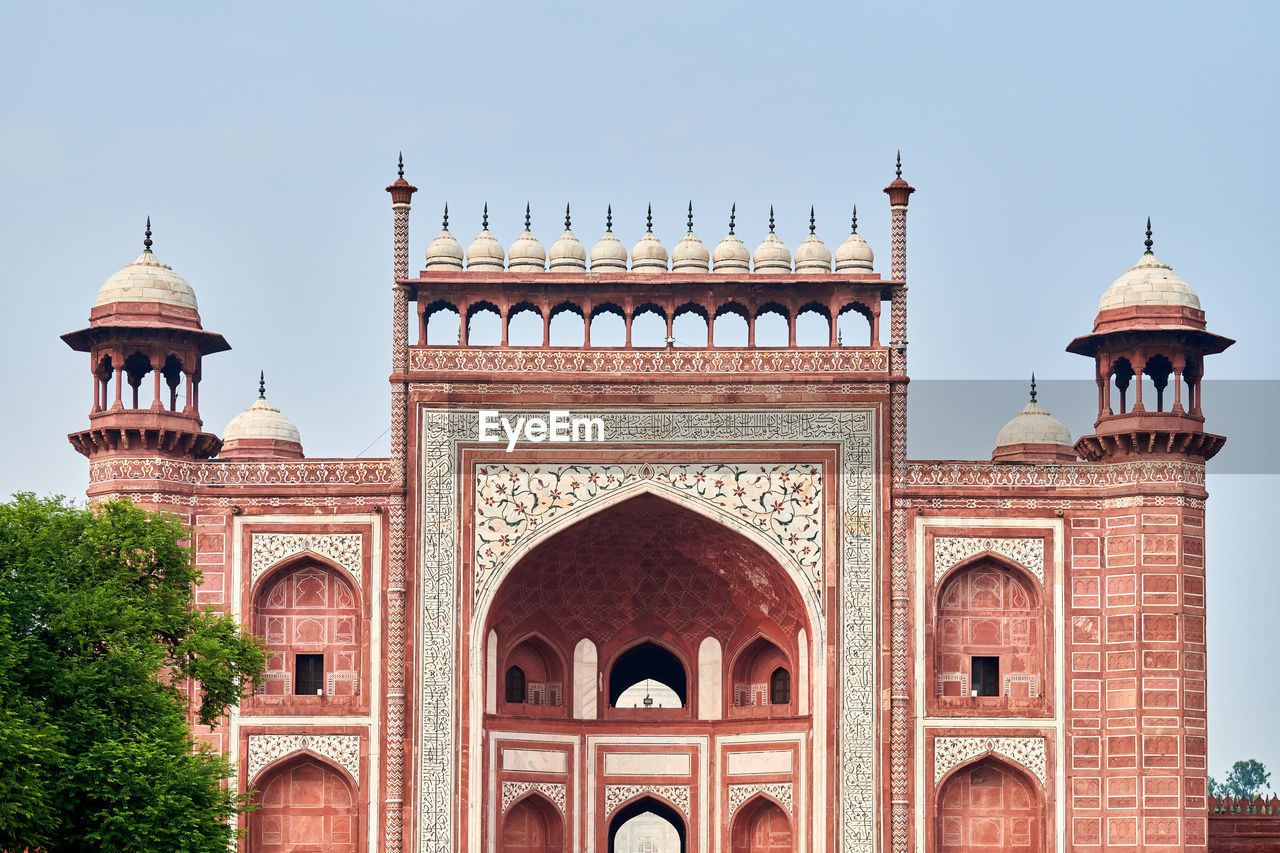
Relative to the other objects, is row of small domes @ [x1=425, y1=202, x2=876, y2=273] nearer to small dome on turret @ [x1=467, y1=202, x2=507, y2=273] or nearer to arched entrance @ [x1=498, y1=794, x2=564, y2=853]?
small dome on turret @ [x1=467, y1=202, x2=507, y2=273]

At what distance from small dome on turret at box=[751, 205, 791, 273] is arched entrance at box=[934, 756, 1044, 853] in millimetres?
6271

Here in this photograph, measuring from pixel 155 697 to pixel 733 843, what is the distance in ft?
29.6

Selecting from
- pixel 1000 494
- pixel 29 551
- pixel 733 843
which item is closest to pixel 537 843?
pixel 733 843

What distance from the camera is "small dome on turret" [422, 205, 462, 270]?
2812cm

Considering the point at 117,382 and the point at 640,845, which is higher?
the point at 117,382

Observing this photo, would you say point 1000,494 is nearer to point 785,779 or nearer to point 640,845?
point 785,779

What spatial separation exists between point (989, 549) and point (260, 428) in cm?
1186

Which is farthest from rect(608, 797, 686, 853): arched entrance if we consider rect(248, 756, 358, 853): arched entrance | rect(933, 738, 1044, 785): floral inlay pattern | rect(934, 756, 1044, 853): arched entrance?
rect(933, 738, 1044, 785): floral inlay pattern

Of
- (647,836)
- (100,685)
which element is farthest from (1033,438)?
(647,836)

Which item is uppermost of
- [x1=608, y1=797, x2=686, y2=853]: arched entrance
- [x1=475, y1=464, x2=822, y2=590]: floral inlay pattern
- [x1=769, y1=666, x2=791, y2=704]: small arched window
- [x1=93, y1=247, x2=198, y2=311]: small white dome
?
[x1=93, y1=247, x2=198, y2=311]: small white dome

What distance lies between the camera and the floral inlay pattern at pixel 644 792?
29172 mm

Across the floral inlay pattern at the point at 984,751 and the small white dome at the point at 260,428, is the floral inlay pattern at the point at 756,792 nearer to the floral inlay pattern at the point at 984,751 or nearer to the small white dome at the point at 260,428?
the floral inlay pattern at the point at 984,751

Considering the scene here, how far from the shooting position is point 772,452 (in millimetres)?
27719

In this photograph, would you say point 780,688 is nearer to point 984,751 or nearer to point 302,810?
point 984,751
